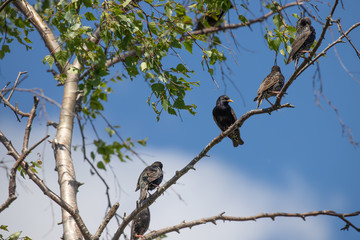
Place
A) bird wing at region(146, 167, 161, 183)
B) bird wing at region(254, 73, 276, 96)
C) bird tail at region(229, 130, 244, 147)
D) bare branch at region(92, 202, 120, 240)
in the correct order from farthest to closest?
bird tail at region(229, 130, 244, 147) < bird wing at region(146, 167, 161, 183) < bird wing at region(254, 73, 276, 96) < bare branch at region(92, 202, 120, 240)

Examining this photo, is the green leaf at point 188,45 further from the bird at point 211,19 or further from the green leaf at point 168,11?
the bird at point 211,19

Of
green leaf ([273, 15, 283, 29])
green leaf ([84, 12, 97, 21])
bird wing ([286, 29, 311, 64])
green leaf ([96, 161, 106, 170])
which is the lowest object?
green leaf ([96, 161, 106, 170])

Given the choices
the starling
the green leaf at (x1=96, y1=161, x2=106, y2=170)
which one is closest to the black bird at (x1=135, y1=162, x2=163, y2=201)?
the green leaf at (x1=96, y1=161, x2=106, y2=170)

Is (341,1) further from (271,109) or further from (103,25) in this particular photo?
(103,25)

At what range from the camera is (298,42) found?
203 inches

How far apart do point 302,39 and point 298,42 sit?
0.39ft

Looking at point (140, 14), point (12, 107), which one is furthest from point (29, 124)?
point (140, 14)

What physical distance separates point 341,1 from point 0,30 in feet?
14.6

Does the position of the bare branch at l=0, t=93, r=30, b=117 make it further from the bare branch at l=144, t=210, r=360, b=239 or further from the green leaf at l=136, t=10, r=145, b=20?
the bare branch at l=144, t=210, r=360, b=239

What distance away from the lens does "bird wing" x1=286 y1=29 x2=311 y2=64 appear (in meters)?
5.08

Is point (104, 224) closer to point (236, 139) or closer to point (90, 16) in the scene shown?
point (90, 16)

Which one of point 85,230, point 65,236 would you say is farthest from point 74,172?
point 85,230

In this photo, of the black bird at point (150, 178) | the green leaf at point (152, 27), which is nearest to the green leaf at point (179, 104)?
the green leaf at point (152, 27)

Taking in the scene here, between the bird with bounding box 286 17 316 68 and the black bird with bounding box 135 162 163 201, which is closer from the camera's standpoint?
the bird with bounding box 286 17 316 68
